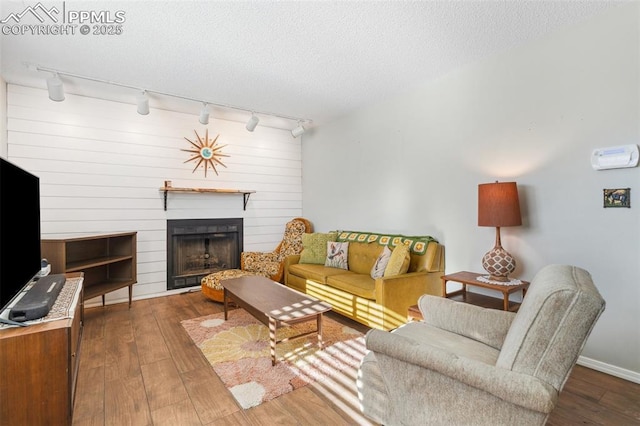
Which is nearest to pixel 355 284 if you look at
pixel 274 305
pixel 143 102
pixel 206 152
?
pixel 274 305

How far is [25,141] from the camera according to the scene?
3.52 metres

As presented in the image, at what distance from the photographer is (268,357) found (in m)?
2.51

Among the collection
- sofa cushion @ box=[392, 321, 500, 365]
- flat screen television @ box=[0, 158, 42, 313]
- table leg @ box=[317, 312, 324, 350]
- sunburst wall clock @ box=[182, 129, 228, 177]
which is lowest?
table leg @ box=[317, 312, 324, 350]

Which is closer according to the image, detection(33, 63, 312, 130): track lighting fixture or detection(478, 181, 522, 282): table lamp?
detection(478, 181, 522, 282): table lamp

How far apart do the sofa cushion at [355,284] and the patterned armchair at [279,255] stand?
114 cm

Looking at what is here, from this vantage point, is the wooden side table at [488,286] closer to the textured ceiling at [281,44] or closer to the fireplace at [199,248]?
the textured ceiling at [281,44]

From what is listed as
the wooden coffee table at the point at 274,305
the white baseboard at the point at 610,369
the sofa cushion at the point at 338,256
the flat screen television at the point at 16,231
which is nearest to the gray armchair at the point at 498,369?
the wooden coffee table at the point at 274,305

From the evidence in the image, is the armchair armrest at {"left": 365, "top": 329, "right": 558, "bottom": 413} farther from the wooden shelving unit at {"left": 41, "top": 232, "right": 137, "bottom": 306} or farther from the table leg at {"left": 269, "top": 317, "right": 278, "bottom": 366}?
the wooden shelving unit at {"left": 41, "top": 232, "right": 137, "bottom": 306}

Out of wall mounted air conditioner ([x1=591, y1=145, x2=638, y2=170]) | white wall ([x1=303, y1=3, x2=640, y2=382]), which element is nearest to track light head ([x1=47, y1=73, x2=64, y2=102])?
white wall ([x1=303, y1=3, x2=640, y2=382])

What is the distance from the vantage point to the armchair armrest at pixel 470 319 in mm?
1758

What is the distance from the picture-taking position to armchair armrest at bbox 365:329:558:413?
1.07 meters

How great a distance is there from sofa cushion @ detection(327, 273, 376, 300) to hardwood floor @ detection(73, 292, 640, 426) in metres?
1.13

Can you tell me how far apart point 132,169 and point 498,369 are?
4516 millimetres

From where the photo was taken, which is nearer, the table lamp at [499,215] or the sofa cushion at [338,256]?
the table lamp at [499,215]
